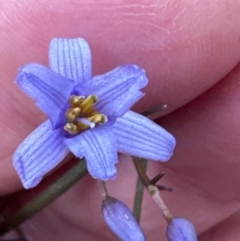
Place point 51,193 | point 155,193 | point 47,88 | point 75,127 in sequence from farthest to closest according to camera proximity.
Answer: point 51,193 → point 155,193 → point 75,127 → point 47,88

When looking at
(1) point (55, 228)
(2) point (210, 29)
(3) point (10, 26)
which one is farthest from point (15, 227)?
(2) point (210, 29)

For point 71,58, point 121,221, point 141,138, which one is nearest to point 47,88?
point 71,58

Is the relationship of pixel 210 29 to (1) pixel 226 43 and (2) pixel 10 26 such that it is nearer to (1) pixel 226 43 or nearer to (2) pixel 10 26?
(1) pixel 226 43

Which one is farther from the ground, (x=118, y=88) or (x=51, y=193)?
(x=118, y=88)

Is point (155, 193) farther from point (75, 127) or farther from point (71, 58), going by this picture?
point (71, 58)

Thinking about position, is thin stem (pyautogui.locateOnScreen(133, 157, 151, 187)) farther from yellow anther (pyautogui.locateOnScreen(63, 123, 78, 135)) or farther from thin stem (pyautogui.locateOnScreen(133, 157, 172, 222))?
yellow anther (pyautogui.locateOnScreen(63, 123, 78, 135))
